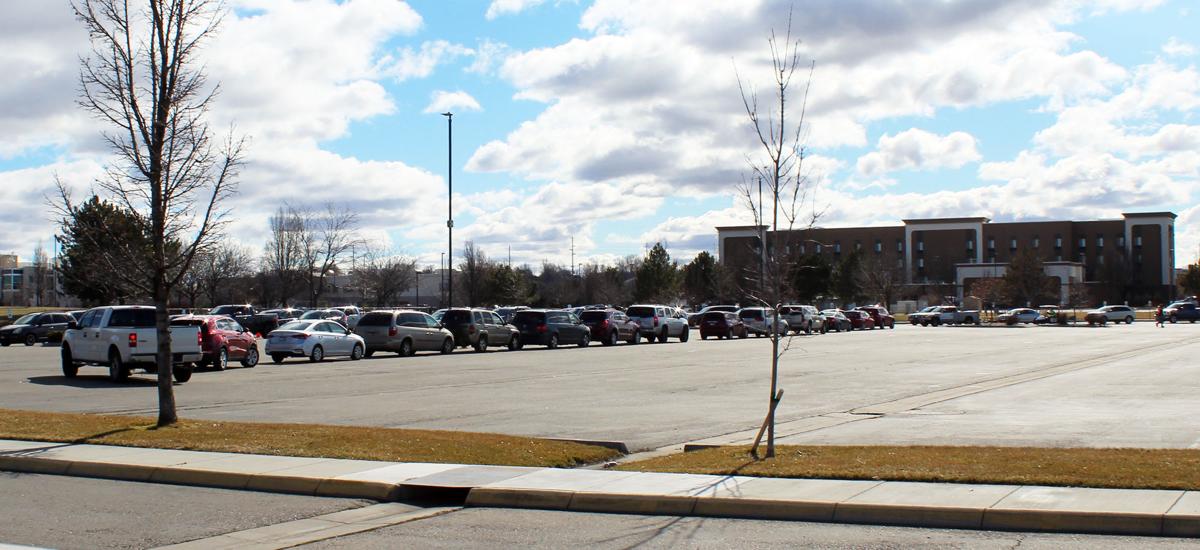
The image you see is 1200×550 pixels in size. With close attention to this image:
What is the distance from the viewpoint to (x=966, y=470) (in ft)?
35.1

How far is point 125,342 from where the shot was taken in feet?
81.6

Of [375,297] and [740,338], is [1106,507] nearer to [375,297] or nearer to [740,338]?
[740,338]

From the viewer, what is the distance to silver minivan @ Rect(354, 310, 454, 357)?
38.2 m

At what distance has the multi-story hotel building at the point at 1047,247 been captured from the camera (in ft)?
444

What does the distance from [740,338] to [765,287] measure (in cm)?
4417

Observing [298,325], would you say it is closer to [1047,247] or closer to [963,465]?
[963,465]

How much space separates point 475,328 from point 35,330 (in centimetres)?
2176

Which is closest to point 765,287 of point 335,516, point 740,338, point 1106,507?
point 1106,507

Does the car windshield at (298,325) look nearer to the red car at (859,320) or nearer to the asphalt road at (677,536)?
the asphalt road at (677,536)

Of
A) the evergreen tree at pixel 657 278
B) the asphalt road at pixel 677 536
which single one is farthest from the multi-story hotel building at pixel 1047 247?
the asphalt road at pixel 677 536

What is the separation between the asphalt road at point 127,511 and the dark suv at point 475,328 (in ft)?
98.9

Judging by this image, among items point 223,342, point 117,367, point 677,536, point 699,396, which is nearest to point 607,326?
point 223,342

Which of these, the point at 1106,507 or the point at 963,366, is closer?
the point at 1106,507

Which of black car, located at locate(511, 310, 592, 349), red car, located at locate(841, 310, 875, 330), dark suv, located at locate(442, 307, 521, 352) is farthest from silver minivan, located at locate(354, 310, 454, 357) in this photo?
red car, located at locate(841, 310, 875, 330)
